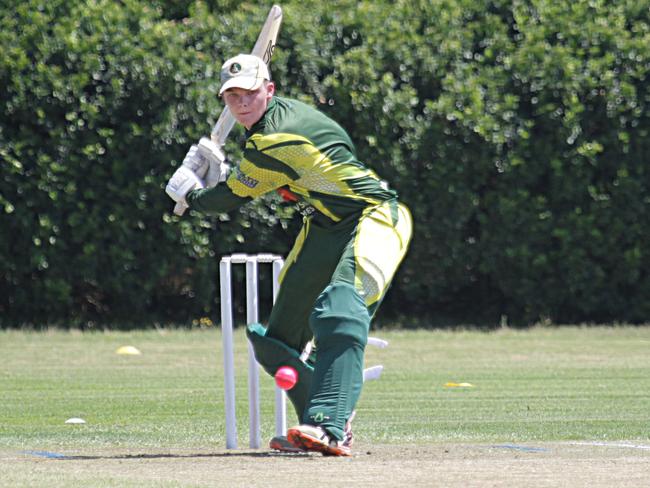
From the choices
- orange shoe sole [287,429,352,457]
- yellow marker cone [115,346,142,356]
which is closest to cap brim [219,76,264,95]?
orange shoe sole [287,429,352,457]

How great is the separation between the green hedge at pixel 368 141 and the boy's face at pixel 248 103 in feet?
30.2

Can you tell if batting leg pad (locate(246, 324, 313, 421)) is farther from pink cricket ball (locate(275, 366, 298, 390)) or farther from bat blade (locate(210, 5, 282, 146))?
bat blade (locate(210, 5, 282, 146))

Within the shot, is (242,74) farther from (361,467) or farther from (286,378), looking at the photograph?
(361,467)

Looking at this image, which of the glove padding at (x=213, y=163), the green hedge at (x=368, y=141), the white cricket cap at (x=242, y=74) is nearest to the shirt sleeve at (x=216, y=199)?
the glove padding at (x=213, y=163)

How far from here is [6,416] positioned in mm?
9469

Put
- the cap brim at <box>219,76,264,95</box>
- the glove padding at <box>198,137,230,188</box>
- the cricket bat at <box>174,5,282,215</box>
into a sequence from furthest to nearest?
the cricket bat at <box>174,5,282,215</box> → the glove padding at <box>198,137,230,188</box> → the cap brim at <box>219,76,264,95</box>

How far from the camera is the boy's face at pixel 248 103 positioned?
6910mm

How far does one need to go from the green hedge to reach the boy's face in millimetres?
9203

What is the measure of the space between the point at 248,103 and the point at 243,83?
10 cm

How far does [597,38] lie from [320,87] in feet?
11.5

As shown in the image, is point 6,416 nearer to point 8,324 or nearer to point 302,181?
point 302,181

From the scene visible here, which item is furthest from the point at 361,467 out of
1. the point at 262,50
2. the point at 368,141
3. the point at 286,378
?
the point at 368,141

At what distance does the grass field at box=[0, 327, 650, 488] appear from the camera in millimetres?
6113

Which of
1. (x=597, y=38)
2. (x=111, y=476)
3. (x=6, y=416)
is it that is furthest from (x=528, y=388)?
(x=597, y=38)
